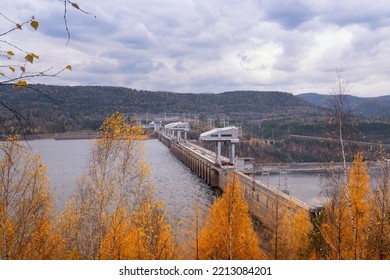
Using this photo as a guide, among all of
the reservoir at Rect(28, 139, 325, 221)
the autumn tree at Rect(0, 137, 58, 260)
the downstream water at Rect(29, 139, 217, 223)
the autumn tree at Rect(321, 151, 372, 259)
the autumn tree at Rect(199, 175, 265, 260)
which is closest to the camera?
the autumn tree at Rect(321, 151, 372, 259)

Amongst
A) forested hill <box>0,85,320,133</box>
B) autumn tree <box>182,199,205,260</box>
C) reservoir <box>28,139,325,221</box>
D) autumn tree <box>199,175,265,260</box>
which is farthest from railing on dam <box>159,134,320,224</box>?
forested hill <box>0,85,320,133</box>

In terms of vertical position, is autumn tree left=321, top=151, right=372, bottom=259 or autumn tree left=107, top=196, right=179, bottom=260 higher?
autumn tree left=321, top=151, right=372, bottom=259

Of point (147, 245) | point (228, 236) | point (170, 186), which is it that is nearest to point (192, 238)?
point (228, 236)

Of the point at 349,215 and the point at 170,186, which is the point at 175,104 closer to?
the point at 170,186

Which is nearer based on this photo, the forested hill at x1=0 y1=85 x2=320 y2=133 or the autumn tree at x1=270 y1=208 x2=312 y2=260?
the autumn tree at x1=270 y1=208 x2=312 y2=260

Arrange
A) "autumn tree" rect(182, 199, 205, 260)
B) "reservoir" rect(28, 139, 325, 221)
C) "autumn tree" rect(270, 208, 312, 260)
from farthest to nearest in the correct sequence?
"reservoir" rect(28, 139, 325, 221)
"autumn tree" rect(270, 208, 312, 260)
"autumn tree" rect(182, 199, 205, 260)

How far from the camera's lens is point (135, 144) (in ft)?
24.9

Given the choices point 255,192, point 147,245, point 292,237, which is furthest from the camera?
point 255,192

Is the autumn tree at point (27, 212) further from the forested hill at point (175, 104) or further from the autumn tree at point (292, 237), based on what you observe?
the forested hill at point (175, 104)

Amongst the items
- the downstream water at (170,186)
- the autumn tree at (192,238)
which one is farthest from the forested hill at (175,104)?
the autumn tree at (192,238)

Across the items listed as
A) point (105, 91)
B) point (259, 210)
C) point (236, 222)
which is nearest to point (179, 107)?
point (105, 91)

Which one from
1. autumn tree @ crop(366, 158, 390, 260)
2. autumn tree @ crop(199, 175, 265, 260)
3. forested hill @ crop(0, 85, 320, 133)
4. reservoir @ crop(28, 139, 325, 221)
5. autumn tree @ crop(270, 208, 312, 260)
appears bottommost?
reservoir @ crop(28, 139, 325, 221)

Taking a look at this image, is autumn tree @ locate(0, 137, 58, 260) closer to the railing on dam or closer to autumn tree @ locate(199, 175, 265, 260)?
autumn tree @ locate(199, 175, 265, 260)

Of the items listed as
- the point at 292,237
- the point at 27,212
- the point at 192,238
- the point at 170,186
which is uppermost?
the point at 27,212
